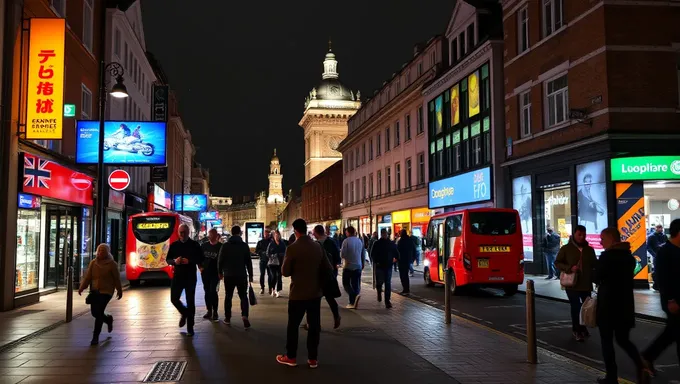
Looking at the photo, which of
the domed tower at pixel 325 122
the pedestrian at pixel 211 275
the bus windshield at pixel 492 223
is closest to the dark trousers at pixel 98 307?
the pedestrian at pixel 211 275

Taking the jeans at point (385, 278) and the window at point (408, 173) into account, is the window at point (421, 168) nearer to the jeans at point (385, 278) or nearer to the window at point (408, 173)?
the window at point (408, 173)

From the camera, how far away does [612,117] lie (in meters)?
19.9

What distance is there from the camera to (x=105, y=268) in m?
10.5

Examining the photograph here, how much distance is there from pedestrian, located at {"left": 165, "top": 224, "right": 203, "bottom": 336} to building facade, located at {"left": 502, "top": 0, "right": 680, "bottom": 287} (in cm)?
1384

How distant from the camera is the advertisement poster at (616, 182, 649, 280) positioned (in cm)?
1919

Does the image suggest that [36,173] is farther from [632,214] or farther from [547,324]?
[632,214]

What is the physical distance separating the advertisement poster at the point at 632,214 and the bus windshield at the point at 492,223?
3.96 meters

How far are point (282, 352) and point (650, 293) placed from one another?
12534 mm

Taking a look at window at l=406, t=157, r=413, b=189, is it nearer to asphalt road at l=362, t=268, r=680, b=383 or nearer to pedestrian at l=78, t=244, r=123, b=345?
asphalt road at l=362, t=268, r=680, b=383


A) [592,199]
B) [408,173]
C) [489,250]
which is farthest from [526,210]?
[408,173]

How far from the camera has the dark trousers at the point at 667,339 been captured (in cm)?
693

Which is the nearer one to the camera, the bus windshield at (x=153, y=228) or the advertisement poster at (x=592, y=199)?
the advertisement poster at (x=592, y=199)

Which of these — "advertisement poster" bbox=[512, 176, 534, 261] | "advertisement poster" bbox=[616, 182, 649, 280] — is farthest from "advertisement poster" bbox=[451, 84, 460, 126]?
"advertisement poster" bbox=[616, 182, 649, 280]

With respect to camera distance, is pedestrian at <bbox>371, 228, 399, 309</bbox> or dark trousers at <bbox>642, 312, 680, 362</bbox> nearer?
dark trousers at <bbox>642, 312, 680, 362</bbox>
